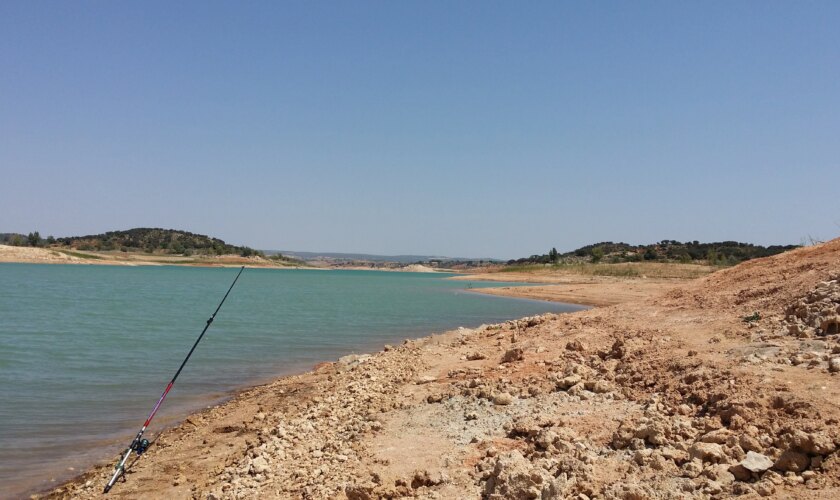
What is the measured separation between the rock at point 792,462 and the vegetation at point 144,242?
15927 centimetres

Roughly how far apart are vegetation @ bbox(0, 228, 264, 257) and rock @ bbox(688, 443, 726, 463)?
159 meters

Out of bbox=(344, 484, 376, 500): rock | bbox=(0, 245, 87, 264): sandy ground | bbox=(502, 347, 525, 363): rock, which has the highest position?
bbox=(0, 245, 87, 264): sandy ground

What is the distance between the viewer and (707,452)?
4688 millimetres

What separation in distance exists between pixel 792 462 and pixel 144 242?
6836 inches

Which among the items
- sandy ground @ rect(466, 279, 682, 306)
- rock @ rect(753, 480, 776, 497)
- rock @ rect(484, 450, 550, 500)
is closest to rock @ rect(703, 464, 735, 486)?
rock @ rect(753, 480, 776, 497)

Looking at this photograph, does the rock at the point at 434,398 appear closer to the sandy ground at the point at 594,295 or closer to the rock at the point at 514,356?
the rock at the point at 514,356

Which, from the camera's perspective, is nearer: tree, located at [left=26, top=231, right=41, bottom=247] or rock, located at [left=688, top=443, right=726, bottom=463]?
rock, located at [left=688, top=443, right=726, bottom=463]

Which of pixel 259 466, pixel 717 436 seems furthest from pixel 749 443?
pixel 259 466

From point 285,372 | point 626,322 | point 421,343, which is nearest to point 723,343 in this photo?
point 626,322

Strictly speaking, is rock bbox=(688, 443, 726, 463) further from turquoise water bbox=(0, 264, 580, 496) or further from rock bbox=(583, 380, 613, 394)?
turquoise water bbox=(0, 264, 580, 496)

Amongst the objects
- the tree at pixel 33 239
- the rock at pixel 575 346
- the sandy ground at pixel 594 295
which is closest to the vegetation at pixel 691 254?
the sandy ground at pixel 594 295

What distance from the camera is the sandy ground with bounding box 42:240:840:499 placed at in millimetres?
4633

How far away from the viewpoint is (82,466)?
7.81 metres

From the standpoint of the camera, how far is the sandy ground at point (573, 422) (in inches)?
182
